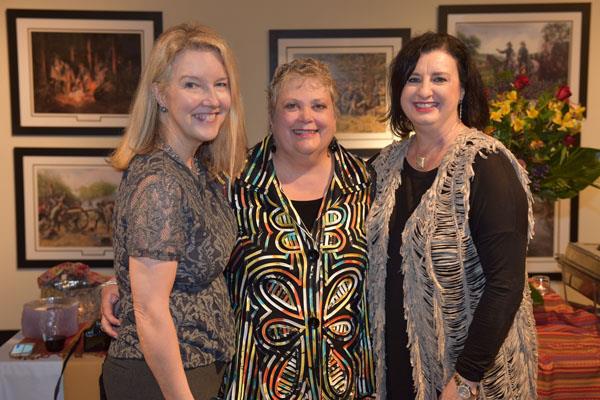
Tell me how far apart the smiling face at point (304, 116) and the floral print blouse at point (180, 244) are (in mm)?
459

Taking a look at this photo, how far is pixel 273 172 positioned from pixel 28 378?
1.22 m

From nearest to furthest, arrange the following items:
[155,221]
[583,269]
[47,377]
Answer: [155,221] → [47,377] → [583,269]

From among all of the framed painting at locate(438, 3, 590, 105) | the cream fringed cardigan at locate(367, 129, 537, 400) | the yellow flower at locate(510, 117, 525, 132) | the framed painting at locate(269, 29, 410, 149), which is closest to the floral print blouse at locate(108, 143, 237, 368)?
the cream fringed cardigan at locate(367, 129, 537, 400)

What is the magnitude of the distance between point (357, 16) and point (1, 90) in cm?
226

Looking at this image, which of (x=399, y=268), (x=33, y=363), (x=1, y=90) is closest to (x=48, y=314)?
(x=33, y=363)

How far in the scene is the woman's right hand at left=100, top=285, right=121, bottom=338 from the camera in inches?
68.5

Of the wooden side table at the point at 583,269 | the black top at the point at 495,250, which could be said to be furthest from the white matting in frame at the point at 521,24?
the black top at the point at 495,250

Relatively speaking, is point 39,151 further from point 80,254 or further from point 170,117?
point 170,117

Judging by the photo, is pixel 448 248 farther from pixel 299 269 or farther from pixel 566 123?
pixel 566 123

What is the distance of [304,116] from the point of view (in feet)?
6.48

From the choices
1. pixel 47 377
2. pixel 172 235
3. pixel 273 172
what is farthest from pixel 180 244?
pixel 47 377

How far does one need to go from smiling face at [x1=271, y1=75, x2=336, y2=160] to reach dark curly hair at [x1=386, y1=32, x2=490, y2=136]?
238 millimetres

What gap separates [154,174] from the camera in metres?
1.40

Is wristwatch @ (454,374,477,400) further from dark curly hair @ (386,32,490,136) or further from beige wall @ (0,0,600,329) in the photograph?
beige wall @ (0,0,600,329)
